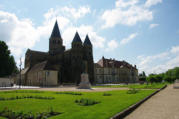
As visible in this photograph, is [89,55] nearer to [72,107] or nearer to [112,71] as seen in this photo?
[112,71]

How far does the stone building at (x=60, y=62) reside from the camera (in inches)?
2212

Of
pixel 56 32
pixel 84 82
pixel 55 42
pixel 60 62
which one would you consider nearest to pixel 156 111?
pixel 84 82

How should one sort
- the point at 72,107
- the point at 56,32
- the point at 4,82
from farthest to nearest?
1. the point at 56,32
2. the point at 4,82
3. the point at 72,107

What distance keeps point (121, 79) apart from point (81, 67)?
31.8 m

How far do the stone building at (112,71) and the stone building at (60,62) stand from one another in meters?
11.8

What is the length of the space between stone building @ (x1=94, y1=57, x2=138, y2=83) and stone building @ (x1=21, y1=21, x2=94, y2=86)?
11.8m

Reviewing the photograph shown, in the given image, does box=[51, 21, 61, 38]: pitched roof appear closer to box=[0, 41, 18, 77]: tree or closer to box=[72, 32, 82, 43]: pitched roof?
box=[72, 32, 82, 43]: pitched roof

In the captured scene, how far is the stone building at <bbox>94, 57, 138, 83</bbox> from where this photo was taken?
79.3m

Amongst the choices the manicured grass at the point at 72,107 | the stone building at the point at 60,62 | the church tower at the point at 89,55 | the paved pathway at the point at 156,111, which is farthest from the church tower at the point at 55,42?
the paved pathway at the point at 156,111

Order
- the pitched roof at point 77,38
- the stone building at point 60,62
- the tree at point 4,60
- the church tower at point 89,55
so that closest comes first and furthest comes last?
the tree at point 4,60 → the stone building at point 60,62 → the pitched roof at point 77,38 → the church tower at point 89,55

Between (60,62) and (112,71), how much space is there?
30.8 metres

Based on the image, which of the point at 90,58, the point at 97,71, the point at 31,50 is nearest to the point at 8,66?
the point at 31,50

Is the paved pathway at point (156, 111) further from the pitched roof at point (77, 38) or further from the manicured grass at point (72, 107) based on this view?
the pitched roof at point (77, 38)

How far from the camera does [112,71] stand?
81562mm
